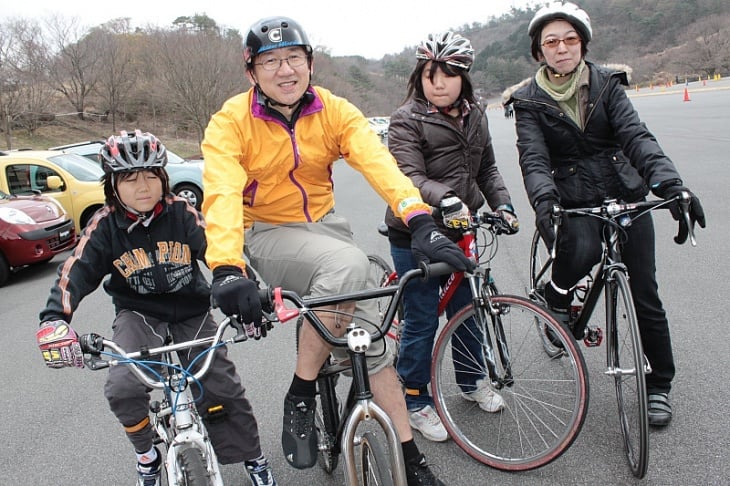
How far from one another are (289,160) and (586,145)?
1.66 m

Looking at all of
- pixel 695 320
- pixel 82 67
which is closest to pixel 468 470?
pixel 695 320

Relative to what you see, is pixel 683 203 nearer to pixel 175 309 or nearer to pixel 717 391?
pixel 717 391

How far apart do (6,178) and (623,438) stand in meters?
10.5

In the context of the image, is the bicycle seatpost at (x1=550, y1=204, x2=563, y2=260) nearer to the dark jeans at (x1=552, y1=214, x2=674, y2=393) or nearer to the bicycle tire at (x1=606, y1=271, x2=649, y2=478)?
the dark jeans at (x1=552, y1=214, x2=674, y2=393)

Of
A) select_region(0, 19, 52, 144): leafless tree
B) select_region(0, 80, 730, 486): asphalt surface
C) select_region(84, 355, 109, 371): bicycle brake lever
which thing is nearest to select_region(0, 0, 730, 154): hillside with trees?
select_region(0, 19, 52, 144): leafless tree

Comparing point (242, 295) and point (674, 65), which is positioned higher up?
point (674, 65)

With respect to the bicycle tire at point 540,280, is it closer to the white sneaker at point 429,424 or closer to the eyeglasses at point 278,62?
the white sneaker at point 429,424

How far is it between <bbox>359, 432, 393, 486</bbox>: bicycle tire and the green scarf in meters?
2.10

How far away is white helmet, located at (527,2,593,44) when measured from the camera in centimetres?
325

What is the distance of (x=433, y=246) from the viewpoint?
93.5 inches

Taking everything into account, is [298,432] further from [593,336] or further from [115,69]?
[115,69]

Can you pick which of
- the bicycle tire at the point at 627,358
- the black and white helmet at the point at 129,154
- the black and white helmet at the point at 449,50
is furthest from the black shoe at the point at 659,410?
the black and white helmet at the point at 129,154

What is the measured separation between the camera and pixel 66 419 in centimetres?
423

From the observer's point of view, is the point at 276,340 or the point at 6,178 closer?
the point at 276,340
